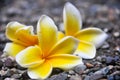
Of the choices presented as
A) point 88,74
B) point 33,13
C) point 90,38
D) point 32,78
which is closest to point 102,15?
point 33,13

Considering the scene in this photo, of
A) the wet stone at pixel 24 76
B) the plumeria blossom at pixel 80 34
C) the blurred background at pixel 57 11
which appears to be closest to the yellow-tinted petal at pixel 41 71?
the wet stone at pixel 24 76

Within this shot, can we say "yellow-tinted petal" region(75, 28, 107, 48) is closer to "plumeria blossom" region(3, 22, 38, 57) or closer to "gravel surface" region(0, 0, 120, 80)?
"gravel surface" region(0, 0, 120, 80)

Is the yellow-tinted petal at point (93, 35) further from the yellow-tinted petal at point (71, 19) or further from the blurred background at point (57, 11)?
the blurred background at point (57, 11)

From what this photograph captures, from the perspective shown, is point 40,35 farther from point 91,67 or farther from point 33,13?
point 33,13

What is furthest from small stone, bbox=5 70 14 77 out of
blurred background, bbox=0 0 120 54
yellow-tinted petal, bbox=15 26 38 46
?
blurred background, bbox=0 0 120 54

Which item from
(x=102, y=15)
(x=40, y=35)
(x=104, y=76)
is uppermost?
(x=102, y=15)

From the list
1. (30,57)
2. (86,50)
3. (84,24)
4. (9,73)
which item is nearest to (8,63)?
(9,73)
